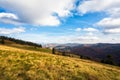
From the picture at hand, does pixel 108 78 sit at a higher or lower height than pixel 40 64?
lower

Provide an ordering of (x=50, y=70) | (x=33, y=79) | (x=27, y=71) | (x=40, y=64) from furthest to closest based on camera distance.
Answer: (x=40, y=64) < (x=50, y=70) < (x=27, y=71) < (x=33, y=79)

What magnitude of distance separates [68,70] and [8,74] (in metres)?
9.81

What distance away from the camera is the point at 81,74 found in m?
25.2

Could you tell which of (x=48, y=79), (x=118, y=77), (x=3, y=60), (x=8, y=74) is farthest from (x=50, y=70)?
(x=118, y=77)

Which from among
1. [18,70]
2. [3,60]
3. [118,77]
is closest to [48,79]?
[18,70]

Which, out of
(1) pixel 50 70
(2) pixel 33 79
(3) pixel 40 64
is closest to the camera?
(2) pixel 33 79

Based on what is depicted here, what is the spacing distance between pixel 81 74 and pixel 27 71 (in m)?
8.89

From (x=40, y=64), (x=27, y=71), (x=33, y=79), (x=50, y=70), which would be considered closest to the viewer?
(x=33, y=79)

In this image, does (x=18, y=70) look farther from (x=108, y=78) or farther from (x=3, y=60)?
(x=108, y=78)

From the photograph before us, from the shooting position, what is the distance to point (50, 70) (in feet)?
81.6

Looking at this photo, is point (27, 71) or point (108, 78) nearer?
point (27, 71)

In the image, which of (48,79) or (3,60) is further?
(3,60)

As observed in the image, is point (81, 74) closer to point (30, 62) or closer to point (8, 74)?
point (30, 62)

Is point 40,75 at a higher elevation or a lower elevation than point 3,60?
lower
